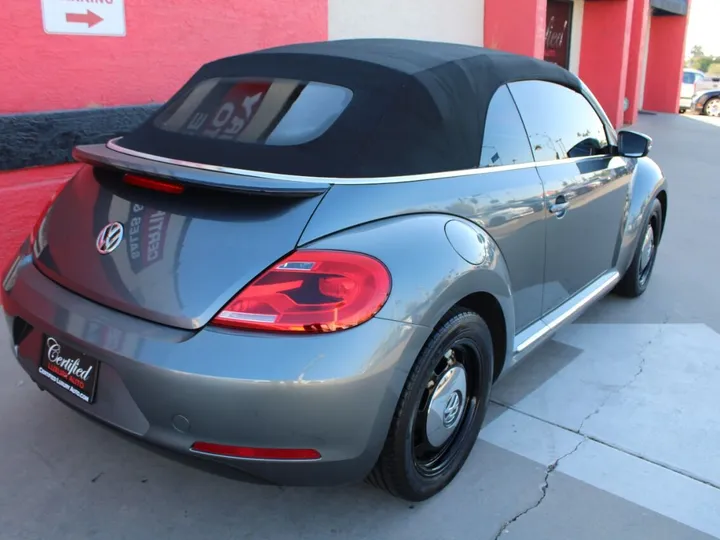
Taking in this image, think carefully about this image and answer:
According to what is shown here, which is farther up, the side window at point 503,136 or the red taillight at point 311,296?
the side window at point 503,136

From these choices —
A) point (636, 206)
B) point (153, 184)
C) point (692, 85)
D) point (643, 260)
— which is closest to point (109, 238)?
point (153, 184)

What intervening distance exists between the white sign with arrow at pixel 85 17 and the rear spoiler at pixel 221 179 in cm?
240

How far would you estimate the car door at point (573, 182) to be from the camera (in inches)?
125

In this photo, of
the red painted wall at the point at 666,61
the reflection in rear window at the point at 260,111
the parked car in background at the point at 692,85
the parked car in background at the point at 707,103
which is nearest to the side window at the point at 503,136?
the reflection in rear window at the point at 260,111

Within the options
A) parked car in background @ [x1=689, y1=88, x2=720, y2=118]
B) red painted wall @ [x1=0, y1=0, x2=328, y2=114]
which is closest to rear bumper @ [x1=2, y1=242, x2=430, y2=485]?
red painted wall @ [x1=0, y1=0, x2=328, y2=114]

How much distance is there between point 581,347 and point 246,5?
3720 mm

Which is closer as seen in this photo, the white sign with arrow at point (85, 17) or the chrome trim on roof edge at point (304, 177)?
the chrome trim on roof edge at point (304, 177)

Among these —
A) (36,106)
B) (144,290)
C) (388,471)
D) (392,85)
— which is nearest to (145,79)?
(36,106)

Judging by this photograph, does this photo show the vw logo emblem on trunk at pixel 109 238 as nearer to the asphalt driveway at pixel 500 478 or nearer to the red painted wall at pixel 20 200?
the asphalt driveway at pixel 500 478

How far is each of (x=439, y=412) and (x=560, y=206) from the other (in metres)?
1.24

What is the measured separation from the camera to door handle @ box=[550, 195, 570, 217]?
310 cm

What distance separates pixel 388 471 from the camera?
2289 millimetres

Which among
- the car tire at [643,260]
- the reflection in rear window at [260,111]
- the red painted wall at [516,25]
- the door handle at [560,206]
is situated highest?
the red painted wall at [516,25]

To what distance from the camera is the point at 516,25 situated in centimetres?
1000
